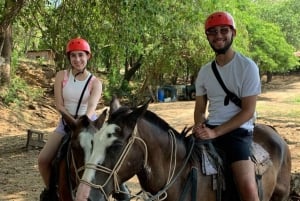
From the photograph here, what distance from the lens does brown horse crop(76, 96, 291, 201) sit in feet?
9.09

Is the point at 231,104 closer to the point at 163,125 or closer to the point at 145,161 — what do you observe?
the point at 163,125

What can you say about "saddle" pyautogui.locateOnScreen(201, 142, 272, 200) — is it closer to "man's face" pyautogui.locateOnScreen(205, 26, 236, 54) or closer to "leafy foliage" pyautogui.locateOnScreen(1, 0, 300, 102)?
"man's face" pyautogui.locateOnScreen(205, 26, 236, 54)

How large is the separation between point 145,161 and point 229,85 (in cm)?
101

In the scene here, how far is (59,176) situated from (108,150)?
1.77 m

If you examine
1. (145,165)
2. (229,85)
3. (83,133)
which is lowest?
(145,165)

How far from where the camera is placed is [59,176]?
441 centimetres

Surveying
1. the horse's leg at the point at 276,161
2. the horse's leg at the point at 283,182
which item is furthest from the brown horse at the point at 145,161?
the horse's leg at the point at 283,182

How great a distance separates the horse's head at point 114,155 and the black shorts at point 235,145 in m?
0.94

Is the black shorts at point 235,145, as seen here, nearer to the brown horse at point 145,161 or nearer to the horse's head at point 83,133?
the brown horse at point 145,161

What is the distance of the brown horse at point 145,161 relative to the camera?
2.77 meters

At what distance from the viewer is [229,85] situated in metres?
3.57

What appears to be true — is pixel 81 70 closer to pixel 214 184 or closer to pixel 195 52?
pixel 214 184

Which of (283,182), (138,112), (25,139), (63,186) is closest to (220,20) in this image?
(138,112)

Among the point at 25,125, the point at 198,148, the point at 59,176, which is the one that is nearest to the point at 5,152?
the point at 25,125
